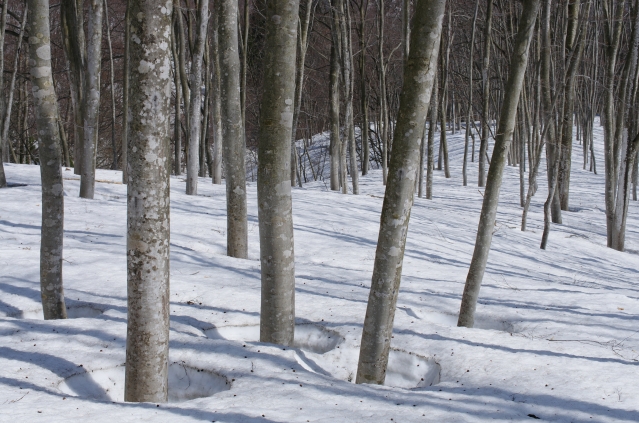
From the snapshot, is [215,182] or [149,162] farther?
[215,182]

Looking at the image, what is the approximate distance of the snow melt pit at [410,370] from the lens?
4703 millimetres

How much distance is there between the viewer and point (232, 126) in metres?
7.26

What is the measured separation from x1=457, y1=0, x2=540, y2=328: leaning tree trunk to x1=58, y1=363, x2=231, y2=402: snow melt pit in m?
2.78

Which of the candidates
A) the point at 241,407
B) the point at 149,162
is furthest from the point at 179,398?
the point at 149,162

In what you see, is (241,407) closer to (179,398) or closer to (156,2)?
(179,398)

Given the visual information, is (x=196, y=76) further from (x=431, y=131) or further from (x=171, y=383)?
(x=171, y=383)

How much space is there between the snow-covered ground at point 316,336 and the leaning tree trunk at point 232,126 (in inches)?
17.2

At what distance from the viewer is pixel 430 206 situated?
15109mm

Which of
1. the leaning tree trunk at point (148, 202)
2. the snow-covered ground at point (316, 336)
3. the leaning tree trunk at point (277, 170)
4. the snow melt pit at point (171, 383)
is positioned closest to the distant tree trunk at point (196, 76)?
the snow-covered ground at point (316, 336)

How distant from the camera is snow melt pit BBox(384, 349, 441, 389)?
470cm

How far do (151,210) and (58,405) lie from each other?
1353mm

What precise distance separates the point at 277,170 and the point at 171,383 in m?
1.92

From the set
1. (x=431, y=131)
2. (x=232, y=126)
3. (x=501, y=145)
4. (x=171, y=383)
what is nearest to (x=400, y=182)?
(x=501, y=145)

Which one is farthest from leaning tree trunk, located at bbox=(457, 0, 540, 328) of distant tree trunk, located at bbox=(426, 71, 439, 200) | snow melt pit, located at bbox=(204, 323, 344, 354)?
distant tree trunk, located at bbox=(426, 71, 439, 200)
